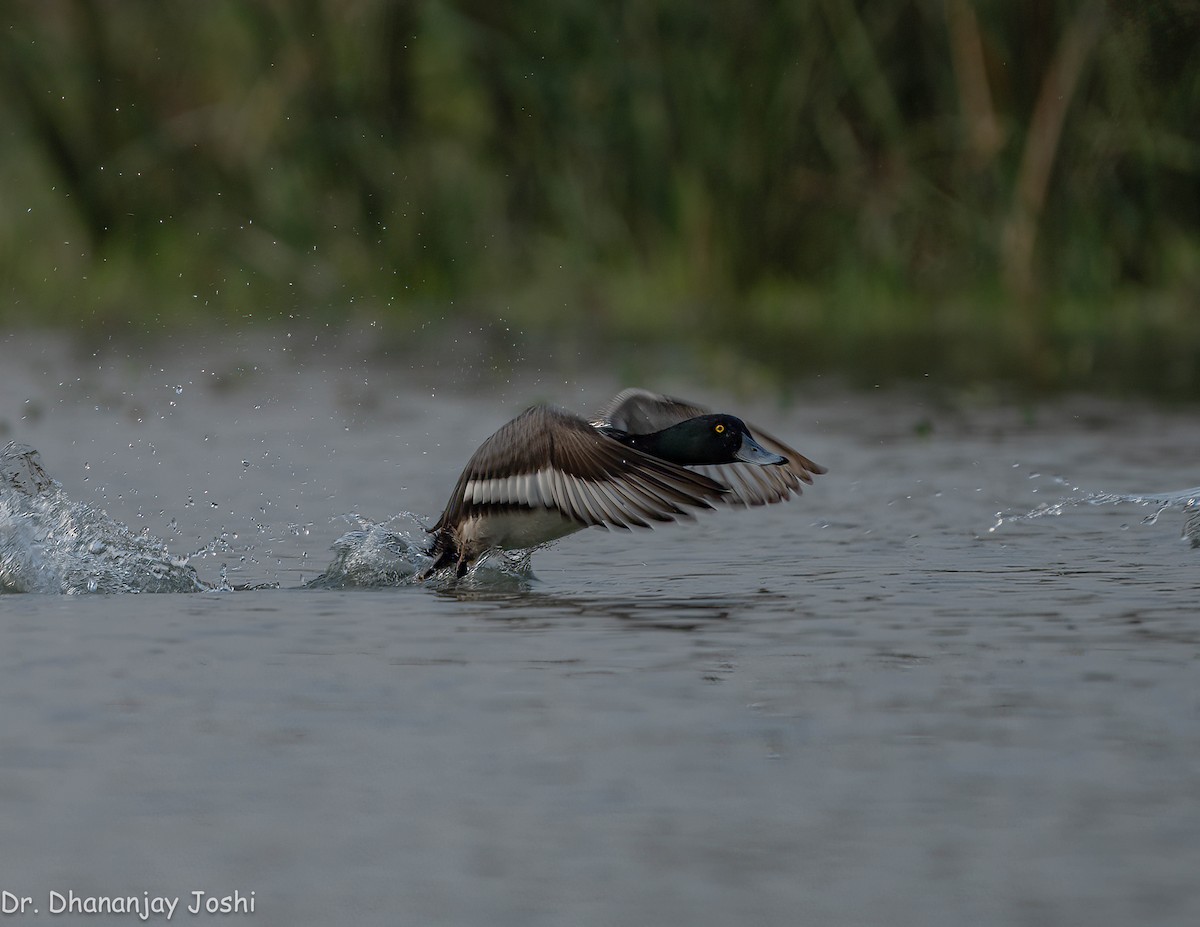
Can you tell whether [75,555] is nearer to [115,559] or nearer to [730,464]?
[115,559]

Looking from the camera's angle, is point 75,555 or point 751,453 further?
point 751,453

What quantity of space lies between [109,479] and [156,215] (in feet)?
32.7

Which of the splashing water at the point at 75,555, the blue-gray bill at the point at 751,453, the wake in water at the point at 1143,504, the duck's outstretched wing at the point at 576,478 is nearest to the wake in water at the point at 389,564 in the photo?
the duck's outstretched wing at the point at 576,478

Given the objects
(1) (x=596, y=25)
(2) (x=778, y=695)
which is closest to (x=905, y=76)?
(1) (x=596, y=25)

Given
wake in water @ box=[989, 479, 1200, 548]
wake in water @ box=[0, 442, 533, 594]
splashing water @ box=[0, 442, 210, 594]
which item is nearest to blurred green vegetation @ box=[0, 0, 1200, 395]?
wake in water @ box=[989, 479, 1200, 548]

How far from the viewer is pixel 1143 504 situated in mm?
8391

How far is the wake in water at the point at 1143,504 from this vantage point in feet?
24.6

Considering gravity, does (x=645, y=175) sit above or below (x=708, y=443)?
above

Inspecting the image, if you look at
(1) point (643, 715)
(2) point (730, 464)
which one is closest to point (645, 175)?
(2) point (730, 464)

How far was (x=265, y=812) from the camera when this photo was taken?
4234 mm

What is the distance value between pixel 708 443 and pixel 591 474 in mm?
779

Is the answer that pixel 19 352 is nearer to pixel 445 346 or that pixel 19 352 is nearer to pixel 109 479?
pixel 445 346

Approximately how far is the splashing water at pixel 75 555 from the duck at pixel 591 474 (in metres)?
0.85

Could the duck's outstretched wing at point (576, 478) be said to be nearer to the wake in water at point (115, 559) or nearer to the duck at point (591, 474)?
the duck at point (591, 474)
